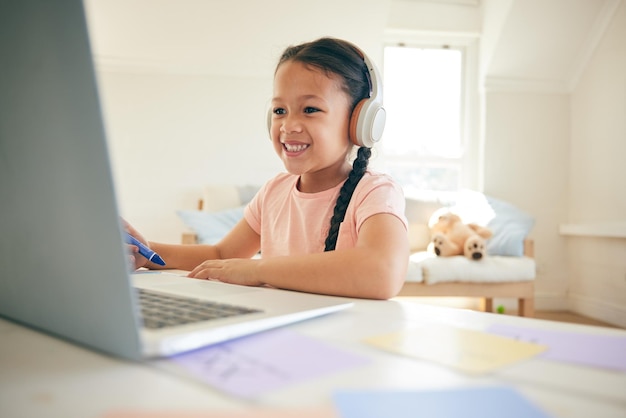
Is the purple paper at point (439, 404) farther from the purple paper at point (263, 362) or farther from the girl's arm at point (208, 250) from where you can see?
the girl's arm at point (208, 250)

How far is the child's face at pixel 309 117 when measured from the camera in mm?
1138

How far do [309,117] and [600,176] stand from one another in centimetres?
304

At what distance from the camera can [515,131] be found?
12.9 ft

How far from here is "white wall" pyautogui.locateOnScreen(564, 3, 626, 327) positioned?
10.7 ft

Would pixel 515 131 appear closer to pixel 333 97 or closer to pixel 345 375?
pixel 333 97

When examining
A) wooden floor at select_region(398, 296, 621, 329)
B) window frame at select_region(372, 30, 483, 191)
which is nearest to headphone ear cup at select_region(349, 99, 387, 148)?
wooden floor at select_region(398, 296, 621, 329)

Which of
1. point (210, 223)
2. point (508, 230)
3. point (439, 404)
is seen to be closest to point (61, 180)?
point (439, 404)

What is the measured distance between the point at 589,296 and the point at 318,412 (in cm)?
382

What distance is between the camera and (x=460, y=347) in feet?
1.49

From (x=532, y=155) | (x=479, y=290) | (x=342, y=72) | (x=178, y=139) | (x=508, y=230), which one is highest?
(x=342, y=72)

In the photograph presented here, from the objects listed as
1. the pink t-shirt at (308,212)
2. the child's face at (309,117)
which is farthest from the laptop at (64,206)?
the child's face at (309,117)

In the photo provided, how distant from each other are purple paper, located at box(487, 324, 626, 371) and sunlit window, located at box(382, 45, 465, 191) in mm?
3559

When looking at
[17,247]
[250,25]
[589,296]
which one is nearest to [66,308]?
[17,247]

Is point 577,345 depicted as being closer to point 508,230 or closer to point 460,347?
point 460,347
